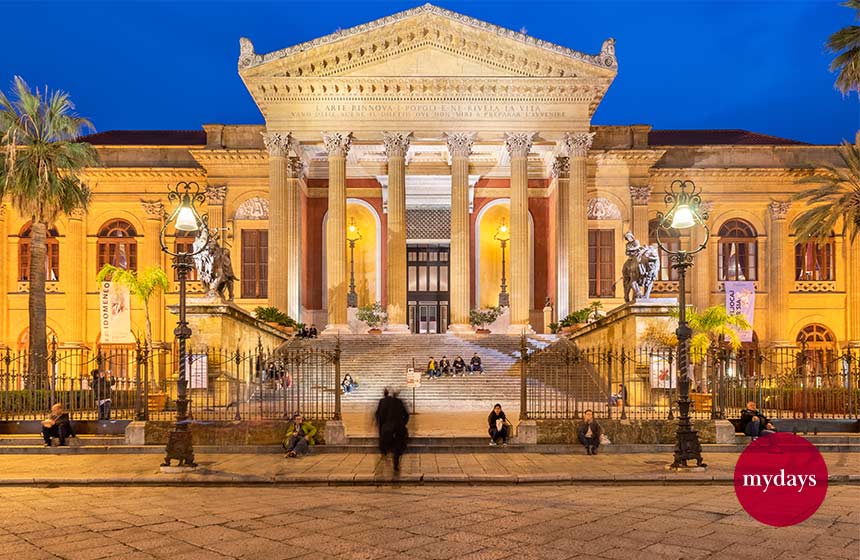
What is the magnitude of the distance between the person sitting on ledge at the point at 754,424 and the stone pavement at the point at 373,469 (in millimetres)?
1175

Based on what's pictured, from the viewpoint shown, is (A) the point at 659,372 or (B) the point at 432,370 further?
(B) the point at 432,370

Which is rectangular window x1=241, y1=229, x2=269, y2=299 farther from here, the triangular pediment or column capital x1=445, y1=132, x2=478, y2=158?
column capital x1=445, y1=132, x2=478, y2=158

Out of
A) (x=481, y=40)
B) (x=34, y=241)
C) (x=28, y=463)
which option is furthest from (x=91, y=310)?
(x=28, y=463)

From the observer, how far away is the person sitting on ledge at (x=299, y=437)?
576 inches

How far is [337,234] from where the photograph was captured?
31.7 m

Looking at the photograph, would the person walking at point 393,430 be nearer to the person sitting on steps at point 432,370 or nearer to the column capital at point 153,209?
the person sitting on steps at point 432,370

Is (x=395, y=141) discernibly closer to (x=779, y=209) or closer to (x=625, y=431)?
(x=625, y=431)

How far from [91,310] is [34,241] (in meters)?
11.6

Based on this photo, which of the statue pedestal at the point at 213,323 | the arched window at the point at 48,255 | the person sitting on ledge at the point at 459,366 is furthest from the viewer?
the arched window at the point at 48,255

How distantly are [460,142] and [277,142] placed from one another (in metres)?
7.74

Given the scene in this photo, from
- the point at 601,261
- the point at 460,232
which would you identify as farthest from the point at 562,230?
the point at 460,232

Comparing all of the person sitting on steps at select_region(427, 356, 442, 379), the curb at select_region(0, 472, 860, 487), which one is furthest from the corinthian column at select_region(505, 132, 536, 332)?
the curb at select_region(0, 472, 860, 487)

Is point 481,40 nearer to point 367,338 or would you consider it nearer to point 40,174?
point 367,338

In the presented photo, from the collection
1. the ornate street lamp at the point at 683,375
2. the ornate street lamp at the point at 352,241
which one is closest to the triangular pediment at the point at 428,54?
the ornate street lamp at the point at 352,241
